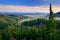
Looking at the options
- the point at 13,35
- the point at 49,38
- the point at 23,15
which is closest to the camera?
the point at 49,38

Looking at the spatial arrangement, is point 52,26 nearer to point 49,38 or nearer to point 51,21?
point 51,21

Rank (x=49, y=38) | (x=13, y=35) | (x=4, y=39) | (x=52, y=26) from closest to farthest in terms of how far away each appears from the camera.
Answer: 1. (x=52, y=26)
2. (x=49, y=38)
3. (x=4, y=39)
4. (x=13, y=35)

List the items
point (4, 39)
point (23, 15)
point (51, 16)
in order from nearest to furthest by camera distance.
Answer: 1. point (51, 16)
2. point (4, 39)
3. point (23, 15)

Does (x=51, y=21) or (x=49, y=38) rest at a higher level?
(x=51, y=21)

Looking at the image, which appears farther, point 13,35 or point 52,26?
point 13,35

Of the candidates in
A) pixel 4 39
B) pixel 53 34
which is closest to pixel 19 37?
pixel 4 39

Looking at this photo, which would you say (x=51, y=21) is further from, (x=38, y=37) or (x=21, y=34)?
(x=21, y=34)

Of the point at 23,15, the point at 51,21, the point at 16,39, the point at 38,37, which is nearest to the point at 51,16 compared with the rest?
the point at 51,21

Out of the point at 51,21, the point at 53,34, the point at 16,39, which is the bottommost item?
the point at 16,39

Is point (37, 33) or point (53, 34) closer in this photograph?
point (53, 34)
